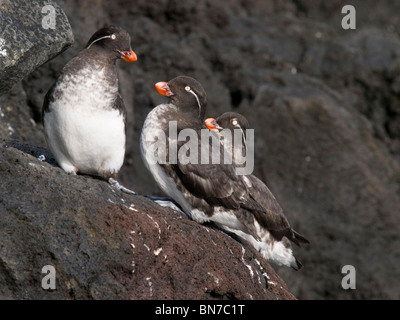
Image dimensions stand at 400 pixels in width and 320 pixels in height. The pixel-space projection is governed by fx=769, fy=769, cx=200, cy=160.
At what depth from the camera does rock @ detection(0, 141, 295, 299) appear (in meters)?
5.31

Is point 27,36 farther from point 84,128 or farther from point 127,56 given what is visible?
point 84,128

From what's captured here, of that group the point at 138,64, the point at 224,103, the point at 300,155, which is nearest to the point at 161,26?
the point at 138,64

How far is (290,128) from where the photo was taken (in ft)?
35.8

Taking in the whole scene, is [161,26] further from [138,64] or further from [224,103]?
[224,103]

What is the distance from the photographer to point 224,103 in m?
11.1

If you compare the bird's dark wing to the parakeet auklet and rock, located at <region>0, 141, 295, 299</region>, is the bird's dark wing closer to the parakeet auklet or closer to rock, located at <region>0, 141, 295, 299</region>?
the parakeet auklet

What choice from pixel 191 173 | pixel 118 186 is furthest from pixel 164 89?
pixel 118 186

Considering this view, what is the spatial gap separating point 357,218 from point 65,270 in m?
6.39

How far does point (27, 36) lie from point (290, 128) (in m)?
5.12

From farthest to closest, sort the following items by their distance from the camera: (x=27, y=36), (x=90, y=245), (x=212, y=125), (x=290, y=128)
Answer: (x=290, y=128)
(x=212, y=125)
(x=27, y=36)
(x=90, y=245)

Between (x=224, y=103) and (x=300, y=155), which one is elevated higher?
(x=224, y=103)

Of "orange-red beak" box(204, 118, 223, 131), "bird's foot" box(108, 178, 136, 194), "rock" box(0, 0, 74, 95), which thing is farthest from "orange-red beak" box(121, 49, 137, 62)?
"orange-red beak" box(204, 118, 223, 131)

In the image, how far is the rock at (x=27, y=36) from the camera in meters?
6.52
